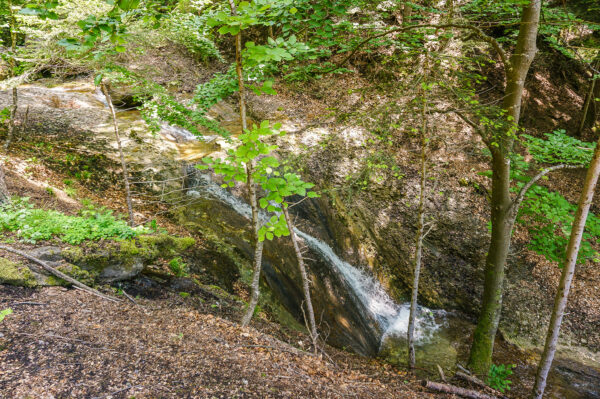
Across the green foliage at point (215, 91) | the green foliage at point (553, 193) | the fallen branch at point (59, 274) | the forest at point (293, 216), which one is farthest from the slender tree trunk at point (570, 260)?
the fallen branch at point (59, 274)

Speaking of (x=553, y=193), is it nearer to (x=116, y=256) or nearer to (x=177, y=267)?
(x=177, y=267)

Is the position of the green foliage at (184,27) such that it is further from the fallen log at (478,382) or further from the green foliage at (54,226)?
the fallen log at (478,382)

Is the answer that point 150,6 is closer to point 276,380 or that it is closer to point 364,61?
point 276,380

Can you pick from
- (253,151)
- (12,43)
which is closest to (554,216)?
Answer: (253,151)

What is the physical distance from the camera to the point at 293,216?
27.0ft

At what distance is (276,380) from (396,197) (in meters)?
7.45

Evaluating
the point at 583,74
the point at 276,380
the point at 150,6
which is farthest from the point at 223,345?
the point at 583,74

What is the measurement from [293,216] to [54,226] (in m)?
5.13

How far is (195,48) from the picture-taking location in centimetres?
1273

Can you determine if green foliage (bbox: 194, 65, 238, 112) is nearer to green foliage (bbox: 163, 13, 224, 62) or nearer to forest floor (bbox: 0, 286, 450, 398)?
green foliage (bbox: 163, 13, 224, 62)

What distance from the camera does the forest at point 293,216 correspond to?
9.25ft

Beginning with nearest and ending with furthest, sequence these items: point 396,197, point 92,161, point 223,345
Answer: point 223,345
point 92,161
point 396,197

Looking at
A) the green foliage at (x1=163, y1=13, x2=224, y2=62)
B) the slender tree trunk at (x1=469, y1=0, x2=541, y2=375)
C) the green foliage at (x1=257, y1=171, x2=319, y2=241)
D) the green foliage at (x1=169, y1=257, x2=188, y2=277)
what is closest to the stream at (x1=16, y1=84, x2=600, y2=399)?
the slender tree trunk at (x1=469, y1=0, x2=541, y2=375)

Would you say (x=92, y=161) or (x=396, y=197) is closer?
(x=92, y=161)
